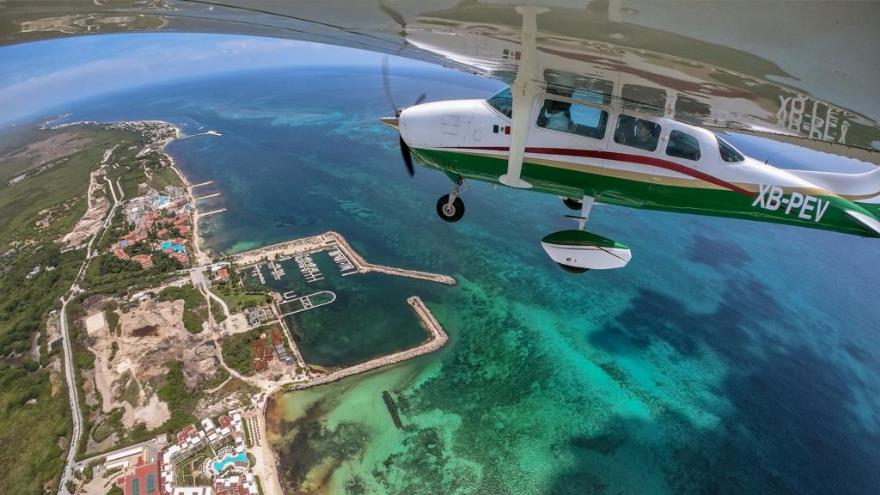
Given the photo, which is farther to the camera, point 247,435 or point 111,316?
point 111,316

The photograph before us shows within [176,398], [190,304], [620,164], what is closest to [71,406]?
[176,398]

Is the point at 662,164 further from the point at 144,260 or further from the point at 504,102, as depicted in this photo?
the point at 144,260

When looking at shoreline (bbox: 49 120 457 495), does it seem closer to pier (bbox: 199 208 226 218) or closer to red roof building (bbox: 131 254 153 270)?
pier (bbox: 199 208 226 218)

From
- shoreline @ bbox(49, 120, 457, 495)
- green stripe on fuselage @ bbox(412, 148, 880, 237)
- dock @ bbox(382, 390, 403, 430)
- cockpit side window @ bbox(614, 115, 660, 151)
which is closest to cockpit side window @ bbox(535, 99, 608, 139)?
cockpit side window @ bbox(614, 115, 660, 151)

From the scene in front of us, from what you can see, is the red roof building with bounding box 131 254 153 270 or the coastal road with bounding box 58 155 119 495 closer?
the coastal road with bounding box 58 155 119 495

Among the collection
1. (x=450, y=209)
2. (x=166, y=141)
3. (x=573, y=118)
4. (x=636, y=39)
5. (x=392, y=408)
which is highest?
(x=636, y=39)

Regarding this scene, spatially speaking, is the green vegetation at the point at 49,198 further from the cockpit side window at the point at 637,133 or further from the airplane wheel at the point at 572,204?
the cockpit side window at the point at 637,133
